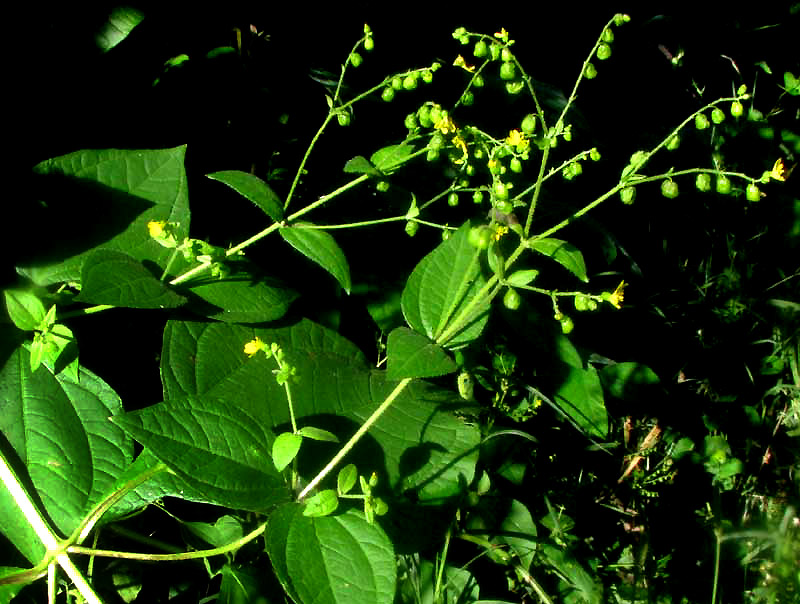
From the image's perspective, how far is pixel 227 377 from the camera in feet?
5.07

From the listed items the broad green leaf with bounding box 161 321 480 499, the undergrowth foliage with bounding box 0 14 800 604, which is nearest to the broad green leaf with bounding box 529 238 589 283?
the undergrowth foliage with bounding box 0 14 800 604

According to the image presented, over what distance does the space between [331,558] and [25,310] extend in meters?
0.70

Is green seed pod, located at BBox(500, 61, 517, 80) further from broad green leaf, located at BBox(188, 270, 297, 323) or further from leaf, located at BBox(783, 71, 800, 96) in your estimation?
leaf, located at BBox(783, 71, 800, 96)

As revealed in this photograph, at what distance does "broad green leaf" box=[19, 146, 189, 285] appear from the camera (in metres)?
1.56

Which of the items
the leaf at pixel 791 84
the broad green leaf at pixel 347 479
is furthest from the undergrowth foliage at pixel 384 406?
the leaf at pixel 791 84

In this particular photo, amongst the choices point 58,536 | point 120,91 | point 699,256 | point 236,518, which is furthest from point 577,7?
point 58,536

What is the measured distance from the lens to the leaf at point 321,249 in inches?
59.8

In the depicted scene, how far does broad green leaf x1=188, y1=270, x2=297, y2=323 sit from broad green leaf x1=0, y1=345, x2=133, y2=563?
→ 0.25m

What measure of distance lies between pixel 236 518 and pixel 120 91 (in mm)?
962

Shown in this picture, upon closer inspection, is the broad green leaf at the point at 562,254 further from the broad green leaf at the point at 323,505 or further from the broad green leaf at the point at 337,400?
the broad green leaf at the point at 323,505

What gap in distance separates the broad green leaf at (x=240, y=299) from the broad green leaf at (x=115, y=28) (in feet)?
1.72

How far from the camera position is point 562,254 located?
1376 millimetres

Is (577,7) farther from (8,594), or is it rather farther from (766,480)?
(8,594)

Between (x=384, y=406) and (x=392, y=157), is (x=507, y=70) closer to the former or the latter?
(x=392, y=157)
